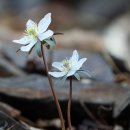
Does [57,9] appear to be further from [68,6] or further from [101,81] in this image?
[101,81]

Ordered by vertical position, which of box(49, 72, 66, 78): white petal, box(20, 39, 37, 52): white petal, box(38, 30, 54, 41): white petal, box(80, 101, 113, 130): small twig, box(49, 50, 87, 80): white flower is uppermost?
box(38, 30, 54, 41): white petal

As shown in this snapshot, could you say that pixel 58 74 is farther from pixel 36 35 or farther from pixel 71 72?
pixel 36 35

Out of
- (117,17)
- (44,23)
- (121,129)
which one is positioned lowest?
(121,129)

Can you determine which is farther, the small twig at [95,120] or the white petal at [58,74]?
the small twig at [95,120]

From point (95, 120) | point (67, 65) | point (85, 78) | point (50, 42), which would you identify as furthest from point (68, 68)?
point (85, 78)

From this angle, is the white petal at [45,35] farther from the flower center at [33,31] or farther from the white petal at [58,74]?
the white petal at [58,74]

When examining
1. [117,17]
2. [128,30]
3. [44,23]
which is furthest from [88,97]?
[117,17]

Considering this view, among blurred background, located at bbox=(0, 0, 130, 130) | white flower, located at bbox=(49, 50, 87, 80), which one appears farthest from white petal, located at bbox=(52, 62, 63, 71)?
blurred background, located at bbox=(0, 0, 130, 130)

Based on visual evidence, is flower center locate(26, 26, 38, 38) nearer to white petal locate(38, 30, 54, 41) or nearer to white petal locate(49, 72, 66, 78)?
white petal locate(38, 30, 54, 41)

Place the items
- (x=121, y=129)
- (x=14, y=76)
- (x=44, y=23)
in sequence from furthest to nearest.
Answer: (x=14, y=76) → (x=121, y=129) → (x=44, y=23)

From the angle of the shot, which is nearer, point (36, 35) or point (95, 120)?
point (36, 35)

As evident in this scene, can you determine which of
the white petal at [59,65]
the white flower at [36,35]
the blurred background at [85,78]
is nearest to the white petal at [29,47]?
the white flower at [36,35]
